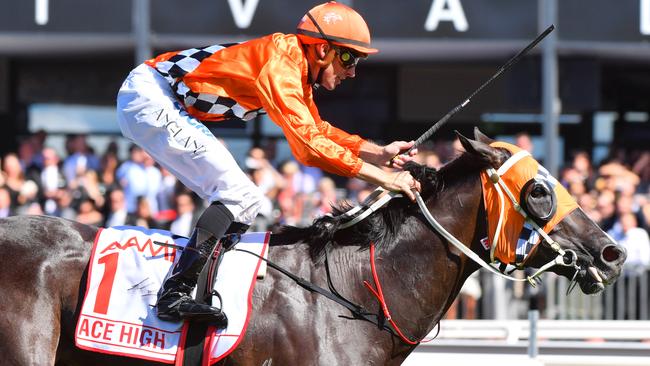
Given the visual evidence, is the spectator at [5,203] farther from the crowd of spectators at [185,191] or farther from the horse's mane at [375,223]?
the horse's mane at [375,223]

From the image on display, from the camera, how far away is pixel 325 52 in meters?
4.66

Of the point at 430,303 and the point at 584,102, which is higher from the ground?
the point at 430,303

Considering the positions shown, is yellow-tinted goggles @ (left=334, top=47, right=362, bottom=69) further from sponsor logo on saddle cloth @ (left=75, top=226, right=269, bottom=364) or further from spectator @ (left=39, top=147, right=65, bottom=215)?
spectator @ (left=39, top=147, right=65, bottom=215)

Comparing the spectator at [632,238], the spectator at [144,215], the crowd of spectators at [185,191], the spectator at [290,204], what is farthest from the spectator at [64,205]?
the spectator at [632,238]

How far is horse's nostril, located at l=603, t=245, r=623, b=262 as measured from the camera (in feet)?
14.7

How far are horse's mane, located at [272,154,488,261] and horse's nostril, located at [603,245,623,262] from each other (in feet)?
2.18

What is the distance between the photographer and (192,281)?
14.3 feet

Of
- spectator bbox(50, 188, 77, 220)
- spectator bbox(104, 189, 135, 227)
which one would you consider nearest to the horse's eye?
spectator bbox(104, 189, 135, 227)

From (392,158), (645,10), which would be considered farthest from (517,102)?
(392,158)

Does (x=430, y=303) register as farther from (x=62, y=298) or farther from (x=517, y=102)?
(x=517, y=102)

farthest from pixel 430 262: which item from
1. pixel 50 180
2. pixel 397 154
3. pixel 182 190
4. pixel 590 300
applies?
pixel 50 180

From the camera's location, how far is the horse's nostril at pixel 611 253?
448cm

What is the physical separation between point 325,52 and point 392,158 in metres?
0.55

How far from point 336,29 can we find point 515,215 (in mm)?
1105
